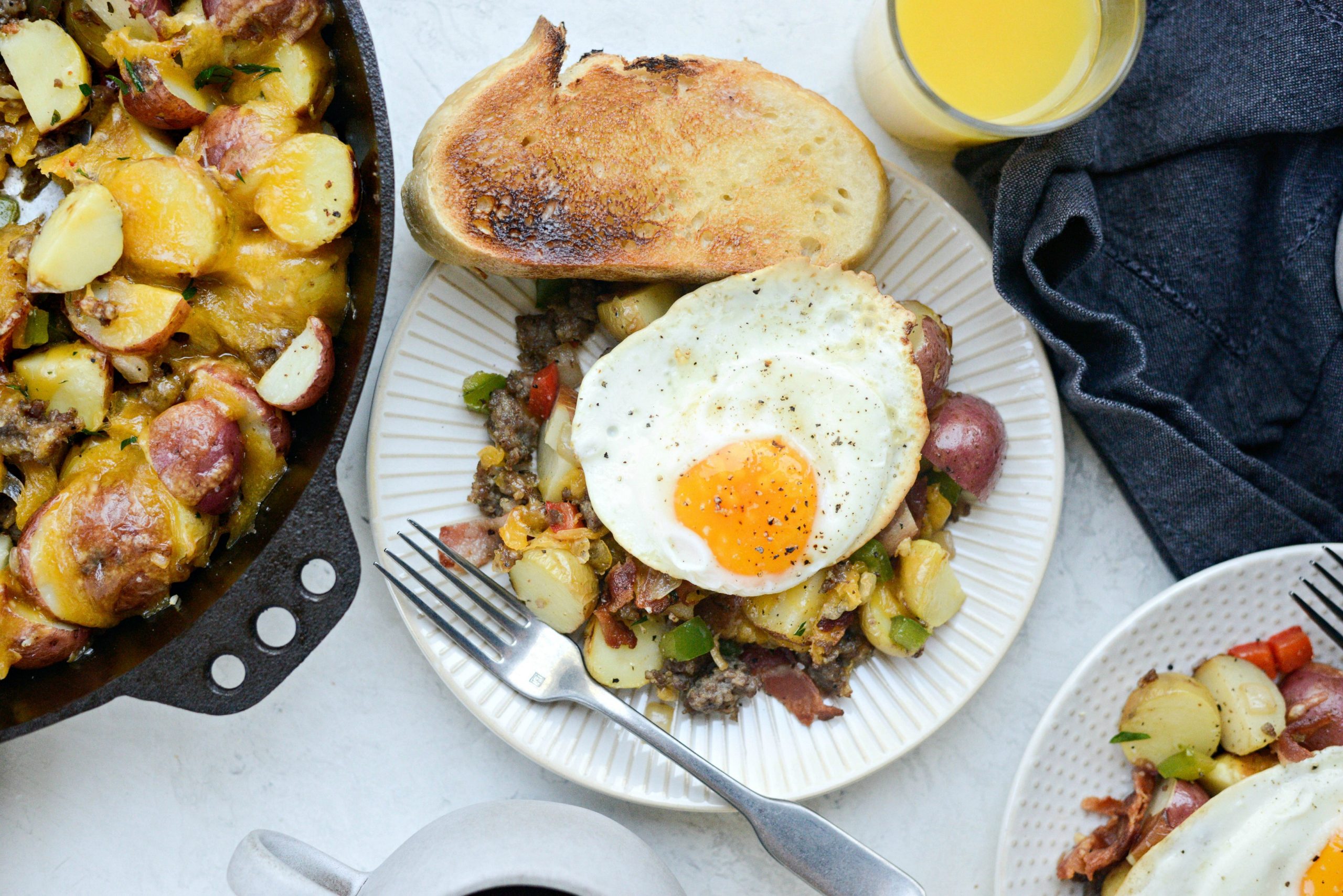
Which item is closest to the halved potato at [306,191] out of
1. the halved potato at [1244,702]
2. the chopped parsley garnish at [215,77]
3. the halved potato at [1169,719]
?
the chopped parsley garnish at [215,77]

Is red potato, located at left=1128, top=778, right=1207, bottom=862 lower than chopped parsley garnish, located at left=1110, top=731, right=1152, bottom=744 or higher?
lower

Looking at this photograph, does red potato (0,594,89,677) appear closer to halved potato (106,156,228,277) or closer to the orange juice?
halved potato (106,156,228,277)

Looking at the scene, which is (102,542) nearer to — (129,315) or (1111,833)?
(129,315)

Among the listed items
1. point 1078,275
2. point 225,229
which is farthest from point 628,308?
point 1078,275

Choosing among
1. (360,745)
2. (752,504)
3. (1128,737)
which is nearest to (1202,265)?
(1128,737)

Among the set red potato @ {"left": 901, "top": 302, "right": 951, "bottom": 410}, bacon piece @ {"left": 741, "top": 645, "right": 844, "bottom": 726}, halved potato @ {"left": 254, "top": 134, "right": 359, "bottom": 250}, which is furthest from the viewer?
bacon piece @ {"left": 741, "top": 645, "right": 844, "bottom": 726}

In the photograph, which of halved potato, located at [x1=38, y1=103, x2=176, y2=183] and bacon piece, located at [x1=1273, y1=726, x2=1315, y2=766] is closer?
halved potato, located at [x1=38, y1=103, x2=176, y2=183]

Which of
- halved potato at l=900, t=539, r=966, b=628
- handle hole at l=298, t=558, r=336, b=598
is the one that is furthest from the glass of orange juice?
handle hole at l=298, t=558, r=336, b=598
